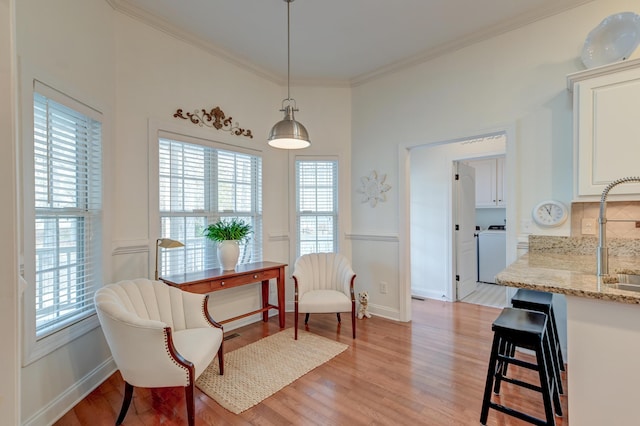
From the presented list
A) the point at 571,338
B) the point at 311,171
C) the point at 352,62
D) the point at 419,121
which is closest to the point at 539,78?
the point at 419,121

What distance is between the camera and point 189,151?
315 cm

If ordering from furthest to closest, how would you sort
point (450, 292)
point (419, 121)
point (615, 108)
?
point (450, 292)
point (419, 121)
point (615, 108)

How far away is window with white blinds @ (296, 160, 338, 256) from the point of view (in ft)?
13.4

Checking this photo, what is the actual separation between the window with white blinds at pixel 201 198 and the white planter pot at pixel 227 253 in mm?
295

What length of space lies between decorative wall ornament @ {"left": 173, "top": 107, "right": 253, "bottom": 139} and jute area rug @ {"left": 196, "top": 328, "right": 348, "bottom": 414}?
232 cm

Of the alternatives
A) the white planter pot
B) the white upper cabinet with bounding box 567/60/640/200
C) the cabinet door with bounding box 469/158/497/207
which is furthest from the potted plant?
the cabinet door with bounding box 469/158/497/207

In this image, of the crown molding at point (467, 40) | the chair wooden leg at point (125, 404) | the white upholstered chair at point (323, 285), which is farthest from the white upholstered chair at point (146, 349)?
the crown molding at point (467, 40)

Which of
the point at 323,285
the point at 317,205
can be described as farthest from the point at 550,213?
the point at 317,205

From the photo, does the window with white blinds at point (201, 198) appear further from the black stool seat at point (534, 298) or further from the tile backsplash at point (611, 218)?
the tile backsplash at point (611, 218)

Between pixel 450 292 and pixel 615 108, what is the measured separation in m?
2.98

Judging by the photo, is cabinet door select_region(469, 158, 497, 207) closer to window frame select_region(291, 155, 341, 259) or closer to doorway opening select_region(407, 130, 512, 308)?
doorway opening select_region(407, 130, 512, 308)

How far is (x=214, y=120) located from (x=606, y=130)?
3410 mm

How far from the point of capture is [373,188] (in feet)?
12.7

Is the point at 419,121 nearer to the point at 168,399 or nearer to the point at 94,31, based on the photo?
the point at 94,31
